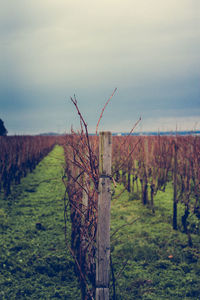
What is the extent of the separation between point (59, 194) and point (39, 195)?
2.13ft

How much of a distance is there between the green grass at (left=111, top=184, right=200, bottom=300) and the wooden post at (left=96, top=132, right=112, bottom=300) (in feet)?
1.16

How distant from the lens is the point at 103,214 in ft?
7.54

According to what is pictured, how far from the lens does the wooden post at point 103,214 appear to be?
2266 mm

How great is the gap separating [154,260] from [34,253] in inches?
80.9

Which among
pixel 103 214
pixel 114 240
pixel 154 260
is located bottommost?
pixel 154 260

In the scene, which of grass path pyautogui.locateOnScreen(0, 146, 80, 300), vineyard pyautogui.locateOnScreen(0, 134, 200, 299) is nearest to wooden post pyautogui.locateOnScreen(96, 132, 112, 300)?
vineyard pyautogui.locateOnScreen(0, 134, 200, 299)

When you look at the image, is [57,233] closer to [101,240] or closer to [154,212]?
[154,212]

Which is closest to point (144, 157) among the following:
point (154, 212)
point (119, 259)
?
point (154, 212)

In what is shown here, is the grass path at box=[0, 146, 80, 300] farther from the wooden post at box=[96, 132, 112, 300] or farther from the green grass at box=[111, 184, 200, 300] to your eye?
the green grass at box=[111, 184, 200, 300]

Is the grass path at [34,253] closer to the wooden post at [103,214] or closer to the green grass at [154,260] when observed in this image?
the wooden post at [103,214]

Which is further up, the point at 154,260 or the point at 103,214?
the point at 103,214

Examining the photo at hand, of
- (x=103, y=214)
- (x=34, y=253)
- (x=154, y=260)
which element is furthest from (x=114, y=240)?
(x=34, y=253)

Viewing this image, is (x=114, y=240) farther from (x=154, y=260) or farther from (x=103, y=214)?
(x=154, y=260)

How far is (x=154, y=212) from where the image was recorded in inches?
288
